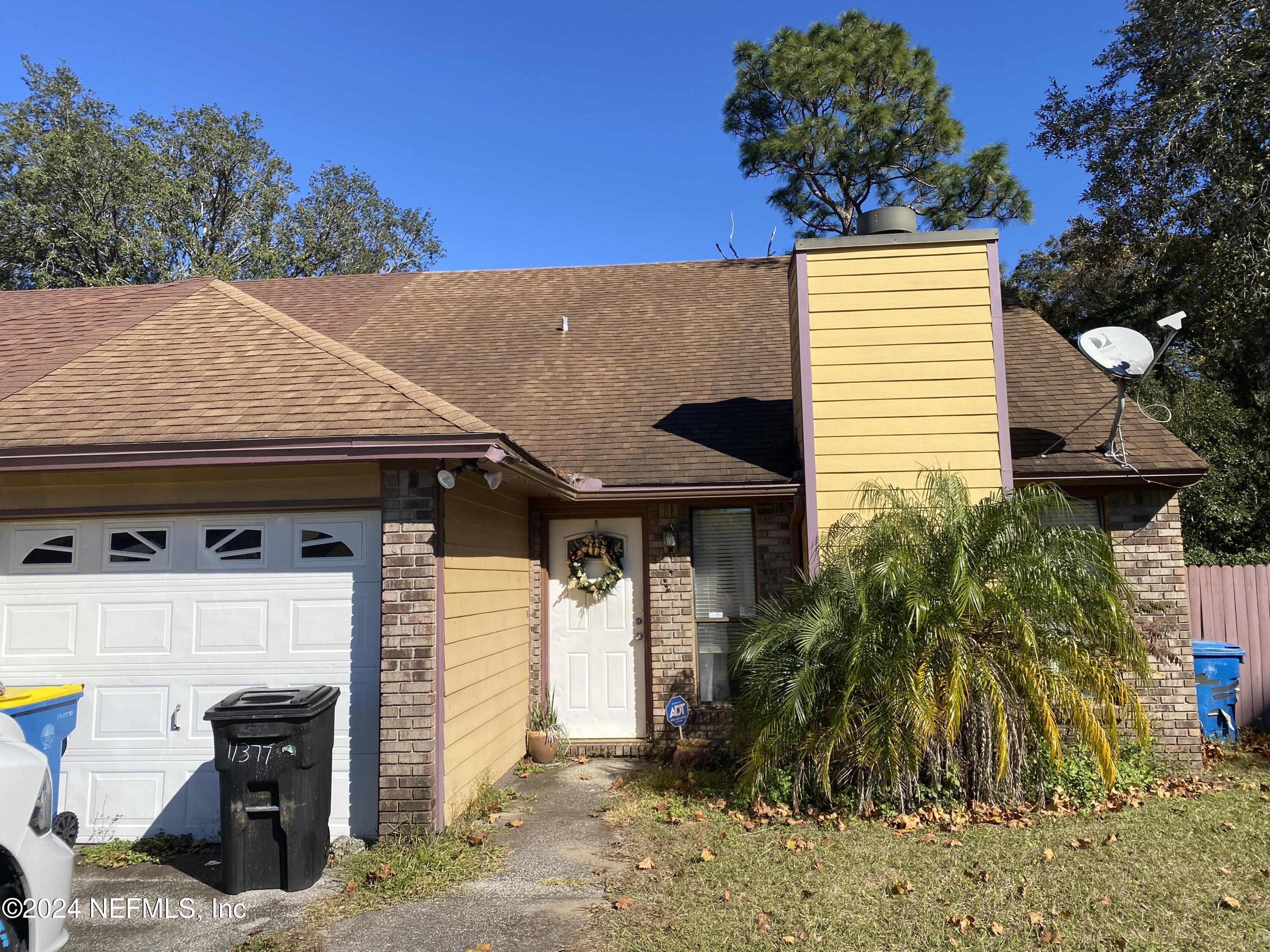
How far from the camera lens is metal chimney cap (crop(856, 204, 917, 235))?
27.2 ft

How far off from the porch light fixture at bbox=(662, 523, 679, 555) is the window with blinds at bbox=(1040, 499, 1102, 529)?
11.6ft

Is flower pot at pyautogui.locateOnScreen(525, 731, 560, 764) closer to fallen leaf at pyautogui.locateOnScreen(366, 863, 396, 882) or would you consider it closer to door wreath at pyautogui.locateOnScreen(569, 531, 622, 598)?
door wreath at pyautogui.locateOnScreen(569, 531, 622, 598)

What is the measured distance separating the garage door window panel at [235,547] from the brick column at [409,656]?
1.08 meters

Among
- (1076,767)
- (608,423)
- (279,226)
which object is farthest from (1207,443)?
(279,226)

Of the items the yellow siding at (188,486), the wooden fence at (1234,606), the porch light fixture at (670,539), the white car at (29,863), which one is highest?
the yellow siding at (188,486)

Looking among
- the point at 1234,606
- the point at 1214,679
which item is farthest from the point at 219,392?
the point at 1234,606

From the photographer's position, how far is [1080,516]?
8.34 meters

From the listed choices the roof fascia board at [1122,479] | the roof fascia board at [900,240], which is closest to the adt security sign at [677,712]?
the roof fascia board at [1122,479]

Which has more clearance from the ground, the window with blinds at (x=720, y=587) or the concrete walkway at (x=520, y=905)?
the window with blinds at (x=720, y=587)

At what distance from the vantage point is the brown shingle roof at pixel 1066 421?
7.95 metres

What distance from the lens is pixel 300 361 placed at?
676 centimetres

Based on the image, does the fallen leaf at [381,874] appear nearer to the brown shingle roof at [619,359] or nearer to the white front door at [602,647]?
the white front door at [602,647]

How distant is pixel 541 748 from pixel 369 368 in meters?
4.05

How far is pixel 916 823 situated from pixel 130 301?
921 centimetres
